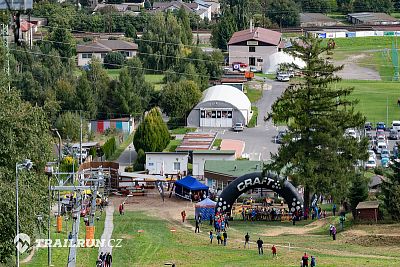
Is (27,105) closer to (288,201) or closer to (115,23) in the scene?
(288,201)

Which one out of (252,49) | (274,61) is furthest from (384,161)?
(252,49)

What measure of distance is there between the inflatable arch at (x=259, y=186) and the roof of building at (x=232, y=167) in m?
6.00

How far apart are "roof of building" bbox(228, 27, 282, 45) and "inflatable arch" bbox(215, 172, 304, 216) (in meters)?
62.1

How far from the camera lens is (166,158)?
237 feet

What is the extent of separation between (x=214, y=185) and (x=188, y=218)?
352 inches

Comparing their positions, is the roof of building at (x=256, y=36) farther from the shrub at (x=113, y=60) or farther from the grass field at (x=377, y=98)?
the grass field at (x=377, y=98)

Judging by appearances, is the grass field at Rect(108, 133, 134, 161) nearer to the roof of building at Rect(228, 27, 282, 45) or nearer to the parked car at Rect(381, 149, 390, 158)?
the parked car at Rect(381, 149, 390, 158)

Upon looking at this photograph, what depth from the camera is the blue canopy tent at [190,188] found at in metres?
63.3

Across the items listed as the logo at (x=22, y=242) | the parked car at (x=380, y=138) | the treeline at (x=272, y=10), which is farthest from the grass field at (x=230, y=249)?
the treeline at (x=272, y=10)

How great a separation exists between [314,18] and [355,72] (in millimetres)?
43311

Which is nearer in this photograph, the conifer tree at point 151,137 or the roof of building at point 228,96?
the conifer tree at point 151,137

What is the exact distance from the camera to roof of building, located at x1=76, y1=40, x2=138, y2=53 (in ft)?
391

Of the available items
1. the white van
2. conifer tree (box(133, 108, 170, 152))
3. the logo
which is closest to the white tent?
the white van

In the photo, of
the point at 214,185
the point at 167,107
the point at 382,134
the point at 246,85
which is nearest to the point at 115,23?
the point at 246,85
